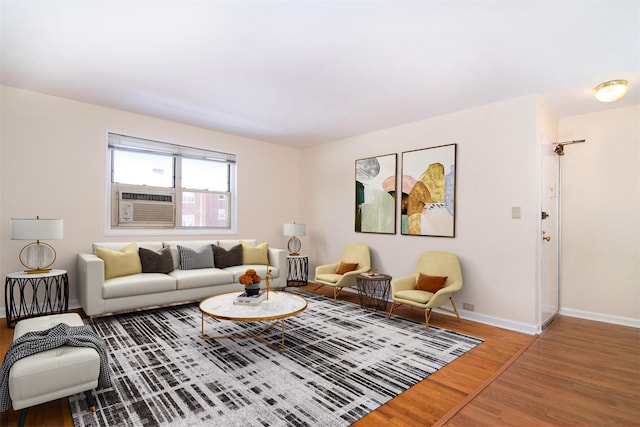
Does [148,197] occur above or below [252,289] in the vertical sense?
above

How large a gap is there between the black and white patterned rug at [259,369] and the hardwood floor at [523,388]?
0.14m

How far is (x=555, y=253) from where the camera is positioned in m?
4.25

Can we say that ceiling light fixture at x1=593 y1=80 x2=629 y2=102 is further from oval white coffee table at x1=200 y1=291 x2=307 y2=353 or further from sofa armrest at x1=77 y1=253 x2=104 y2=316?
sofa armrest at x1=77 y1=253 x2=104 y2=316

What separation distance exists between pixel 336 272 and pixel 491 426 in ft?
11.2

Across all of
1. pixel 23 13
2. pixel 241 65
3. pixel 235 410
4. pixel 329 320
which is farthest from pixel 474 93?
pixel 23 13

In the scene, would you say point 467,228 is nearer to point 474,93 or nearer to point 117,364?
point 474,93

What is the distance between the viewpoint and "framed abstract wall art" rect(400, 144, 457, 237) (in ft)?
14.2

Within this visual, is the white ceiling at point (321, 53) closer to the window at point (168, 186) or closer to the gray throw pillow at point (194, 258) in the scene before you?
the window at point (168, 186)

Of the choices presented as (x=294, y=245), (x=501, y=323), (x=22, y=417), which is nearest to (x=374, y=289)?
(x=501, y=323)

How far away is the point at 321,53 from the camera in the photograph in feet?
9.26

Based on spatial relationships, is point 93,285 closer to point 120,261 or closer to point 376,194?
point 120,261

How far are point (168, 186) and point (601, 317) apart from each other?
648 cm

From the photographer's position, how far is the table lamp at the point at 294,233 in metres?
5.85

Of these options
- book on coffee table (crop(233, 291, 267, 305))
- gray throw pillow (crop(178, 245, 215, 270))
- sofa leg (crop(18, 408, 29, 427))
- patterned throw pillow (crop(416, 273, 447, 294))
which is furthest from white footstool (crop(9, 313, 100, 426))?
patterned throw pillow (crop(416, 273, 447, 294))
